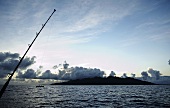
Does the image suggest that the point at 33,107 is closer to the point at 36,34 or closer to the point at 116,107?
the point at 116,107

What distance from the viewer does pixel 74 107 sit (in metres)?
36.1

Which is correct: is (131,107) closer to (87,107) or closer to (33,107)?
(87,107)

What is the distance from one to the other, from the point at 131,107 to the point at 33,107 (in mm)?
21562

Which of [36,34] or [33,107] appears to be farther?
[33,107]

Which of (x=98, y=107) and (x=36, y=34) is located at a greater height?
(x=36, y=34)

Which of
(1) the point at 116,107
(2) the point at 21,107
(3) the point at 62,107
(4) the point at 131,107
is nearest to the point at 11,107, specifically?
(2) the point at 21,107

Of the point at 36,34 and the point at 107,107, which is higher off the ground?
the point at 36,34

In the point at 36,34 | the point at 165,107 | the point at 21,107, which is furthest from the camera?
the point at 21,107

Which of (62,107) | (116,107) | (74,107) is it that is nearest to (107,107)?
(116,107)

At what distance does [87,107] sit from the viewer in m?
35.6

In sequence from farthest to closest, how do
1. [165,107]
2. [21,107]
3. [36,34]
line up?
[21,107] < [165,107] < [36,34]

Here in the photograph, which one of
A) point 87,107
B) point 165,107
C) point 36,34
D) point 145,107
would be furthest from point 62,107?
point 36,34

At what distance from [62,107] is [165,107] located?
21.9 metres

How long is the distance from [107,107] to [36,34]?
2894cm
